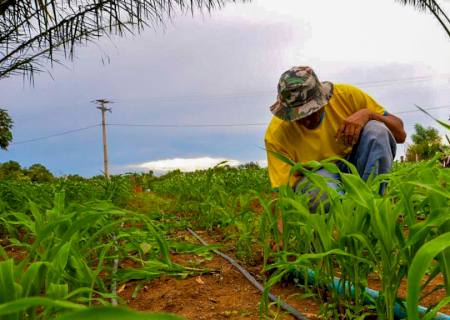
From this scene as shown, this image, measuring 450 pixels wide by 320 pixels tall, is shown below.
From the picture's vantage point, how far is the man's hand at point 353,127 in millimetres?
2143

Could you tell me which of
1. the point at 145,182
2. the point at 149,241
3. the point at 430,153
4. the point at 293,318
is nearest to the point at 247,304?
the point at 293,318

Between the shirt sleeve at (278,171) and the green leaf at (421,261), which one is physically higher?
the shirt sleeve at (278,171)

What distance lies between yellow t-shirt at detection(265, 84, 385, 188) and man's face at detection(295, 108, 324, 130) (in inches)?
0.7

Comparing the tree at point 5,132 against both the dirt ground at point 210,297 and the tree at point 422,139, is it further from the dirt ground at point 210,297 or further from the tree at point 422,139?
the tree at point 422,139

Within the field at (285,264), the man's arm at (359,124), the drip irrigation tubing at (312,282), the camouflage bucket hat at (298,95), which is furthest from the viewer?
the man's arm at (359,124)

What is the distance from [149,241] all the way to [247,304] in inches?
26.8

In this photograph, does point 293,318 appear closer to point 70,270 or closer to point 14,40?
point 70,270

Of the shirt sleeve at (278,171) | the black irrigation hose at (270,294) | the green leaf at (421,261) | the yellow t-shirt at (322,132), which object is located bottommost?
the black irrigation hose at (270,294)

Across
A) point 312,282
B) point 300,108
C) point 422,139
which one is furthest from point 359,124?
point 422,139

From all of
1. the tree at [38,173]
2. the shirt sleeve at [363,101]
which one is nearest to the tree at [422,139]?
the tree at [38,173]

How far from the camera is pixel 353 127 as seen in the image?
214cm

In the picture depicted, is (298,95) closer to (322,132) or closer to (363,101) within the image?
(322,132)

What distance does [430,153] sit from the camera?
56.5 ft

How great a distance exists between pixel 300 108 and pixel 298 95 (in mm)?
57
